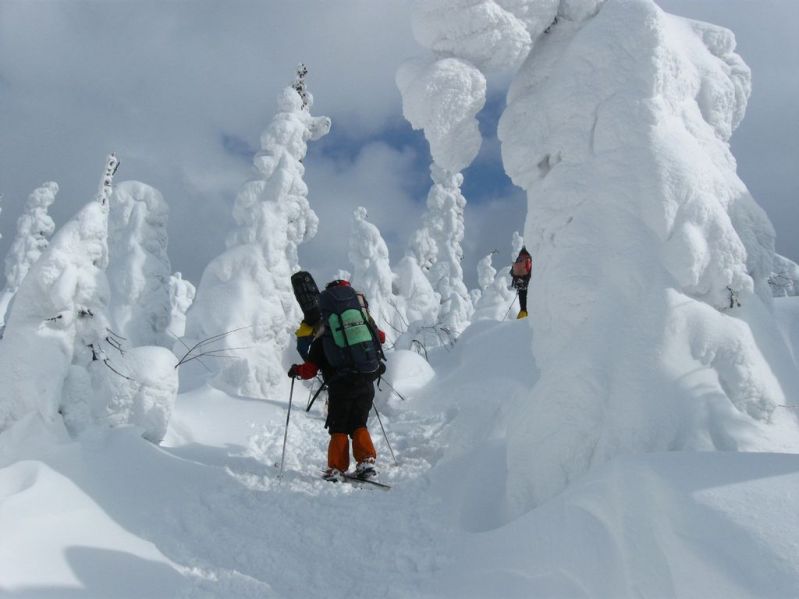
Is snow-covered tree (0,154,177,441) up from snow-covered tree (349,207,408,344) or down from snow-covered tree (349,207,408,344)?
down

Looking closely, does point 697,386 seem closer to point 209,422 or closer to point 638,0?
point 638,0

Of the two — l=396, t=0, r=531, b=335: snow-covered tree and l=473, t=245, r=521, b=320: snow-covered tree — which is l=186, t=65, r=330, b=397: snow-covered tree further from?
l=396, t=0, r=531, b=335: snow-covered tree

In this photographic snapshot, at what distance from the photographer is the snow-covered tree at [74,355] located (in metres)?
4.76

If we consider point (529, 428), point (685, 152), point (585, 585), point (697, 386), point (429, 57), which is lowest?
point (585, 585)

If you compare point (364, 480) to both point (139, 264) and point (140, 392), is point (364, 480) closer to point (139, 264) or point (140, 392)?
point (140, 392)

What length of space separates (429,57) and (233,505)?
154 inches

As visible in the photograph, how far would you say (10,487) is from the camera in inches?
136

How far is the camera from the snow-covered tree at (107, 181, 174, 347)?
1464cm

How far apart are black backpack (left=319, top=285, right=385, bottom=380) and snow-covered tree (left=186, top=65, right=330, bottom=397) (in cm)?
660

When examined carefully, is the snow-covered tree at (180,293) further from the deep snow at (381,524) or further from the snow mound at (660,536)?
the snow mound at (660,536)

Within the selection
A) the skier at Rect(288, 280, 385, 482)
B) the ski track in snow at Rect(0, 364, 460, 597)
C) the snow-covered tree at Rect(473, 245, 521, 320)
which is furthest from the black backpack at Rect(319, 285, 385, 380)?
the snow-covered tree at Rect(473, 245, 521, 320)

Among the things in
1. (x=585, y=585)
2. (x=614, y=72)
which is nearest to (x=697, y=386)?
(x=585, y=585)

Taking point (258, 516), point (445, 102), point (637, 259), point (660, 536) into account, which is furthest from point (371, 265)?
point (660, 536)

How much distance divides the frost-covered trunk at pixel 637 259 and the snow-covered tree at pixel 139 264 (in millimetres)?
12389
